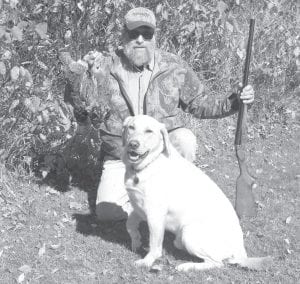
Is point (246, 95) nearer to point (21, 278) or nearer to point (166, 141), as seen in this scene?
point (166, 141)

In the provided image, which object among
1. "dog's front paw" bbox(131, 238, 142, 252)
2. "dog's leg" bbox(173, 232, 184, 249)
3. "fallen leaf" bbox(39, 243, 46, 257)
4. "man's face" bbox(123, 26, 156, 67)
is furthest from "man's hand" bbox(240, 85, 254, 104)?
"fallen leaf" bbox(39, 243, 46, 257)

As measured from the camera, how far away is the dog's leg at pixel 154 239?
413 centimetres

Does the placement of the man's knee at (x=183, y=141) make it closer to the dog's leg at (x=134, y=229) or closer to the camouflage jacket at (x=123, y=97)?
the camouflage jacket at (x=123, y=97)

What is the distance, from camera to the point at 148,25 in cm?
491

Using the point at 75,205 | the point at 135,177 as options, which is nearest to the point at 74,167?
the point at 75,205

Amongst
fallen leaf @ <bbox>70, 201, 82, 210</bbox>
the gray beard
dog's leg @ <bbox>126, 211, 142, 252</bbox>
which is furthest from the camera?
fallen leaf @ <bbox>70, 201, 82, 210</bbox>

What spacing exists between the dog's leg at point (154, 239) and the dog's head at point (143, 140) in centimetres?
40

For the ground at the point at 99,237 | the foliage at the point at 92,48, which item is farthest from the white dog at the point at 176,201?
the foliage at the point at 92,48

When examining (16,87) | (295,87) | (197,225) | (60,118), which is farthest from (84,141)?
(295,87)

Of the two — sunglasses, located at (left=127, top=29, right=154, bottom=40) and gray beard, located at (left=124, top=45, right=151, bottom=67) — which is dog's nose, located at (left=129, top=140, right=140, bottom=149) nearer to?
gray beard, located at (left=124, top=45, right=151, bottom=67)

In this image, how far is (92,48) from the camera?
6.30 meters

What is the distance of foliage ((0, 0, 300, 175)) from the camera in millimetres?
4941

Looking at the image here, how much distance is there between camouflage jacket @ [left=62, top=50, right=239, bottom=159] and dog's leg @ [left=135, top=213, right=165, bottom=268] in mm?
1168

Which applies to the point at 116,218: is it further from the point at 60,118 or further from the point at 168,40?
the point at 168,40
